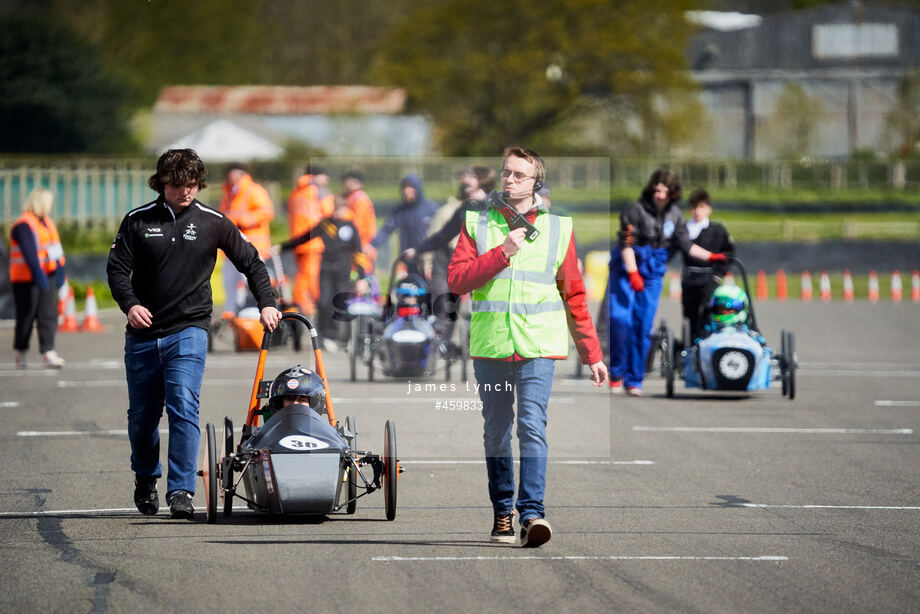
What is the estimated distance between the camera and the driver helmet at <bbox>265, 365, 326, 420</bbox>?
8727 millimetres

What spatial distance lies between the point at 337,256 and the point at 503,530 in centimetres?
1118

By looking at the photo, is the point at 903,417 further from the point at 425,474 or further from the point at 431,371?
the point at 425,474

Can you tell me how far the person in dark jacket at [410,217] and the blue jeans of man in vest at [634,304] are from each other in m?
4.04

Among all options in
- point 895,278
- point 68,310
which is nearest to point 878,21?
point 895,278

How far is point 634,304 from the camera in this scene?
49.0 feet

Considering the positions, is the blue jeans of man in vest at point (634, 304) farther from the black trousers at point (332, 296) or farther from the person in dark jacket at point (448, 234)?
the black trousers at point (332, 296)

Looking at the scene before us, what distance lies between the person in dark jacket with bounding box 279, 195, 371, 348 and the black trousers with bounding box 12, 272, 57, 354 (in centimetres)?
280

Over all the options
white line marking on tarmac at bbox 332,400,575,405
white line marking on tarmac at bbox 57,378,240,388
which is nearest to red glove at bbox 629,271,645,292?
white line marking on tarmac at bbox 332,400,575,405

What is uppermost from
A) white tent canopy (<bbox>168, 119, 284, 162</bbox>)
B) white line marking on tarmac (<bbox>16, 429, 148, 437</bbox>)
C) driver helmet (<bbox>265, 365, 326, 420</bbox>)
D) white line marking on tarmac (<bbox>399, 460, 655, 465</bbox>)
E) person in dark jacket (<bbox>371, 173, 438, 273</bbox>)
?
white tent canopy (<bbox>168, 119, 284, 162</bbox>)

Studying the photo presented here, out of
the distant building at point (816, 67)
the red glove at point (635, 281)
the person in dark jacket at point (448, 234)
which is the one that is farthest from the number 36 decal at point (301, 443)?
the distant building at point (816, 67)

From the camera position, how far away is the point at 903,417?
1393cm

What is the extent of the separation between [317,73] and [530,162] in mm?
93110

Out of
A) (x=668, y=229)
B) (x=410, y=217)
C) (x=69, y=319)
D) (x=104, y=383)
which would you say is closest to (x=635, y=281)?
(x=668, y=229)

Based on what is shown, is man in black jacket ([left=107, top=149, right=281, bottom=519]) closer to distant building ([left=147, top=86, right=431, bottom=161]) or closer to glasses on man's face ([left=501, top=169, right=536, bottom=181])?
glasses on man's face ([left=501, top=169, right=536, bottom=181])
